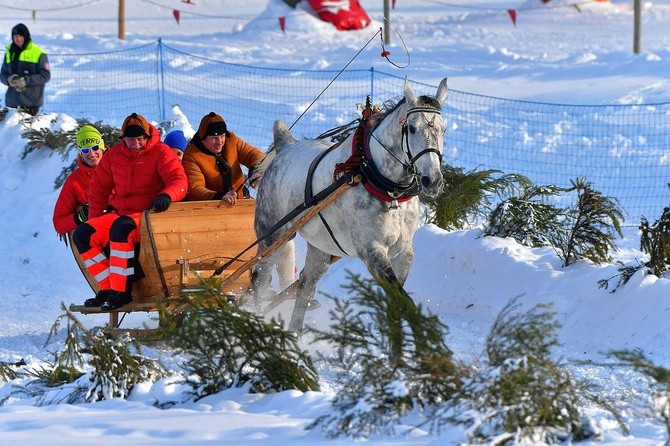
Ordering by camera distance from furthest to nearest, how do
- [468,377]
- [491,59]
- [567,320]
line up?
[491,59]
[567,320]
[468,377]

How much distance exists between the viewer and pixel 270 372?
559 centimetres

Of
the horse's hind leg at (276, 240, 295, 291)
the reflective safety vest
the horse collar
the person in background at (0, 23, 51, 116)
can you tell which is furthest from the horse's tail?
the reflective safety vest

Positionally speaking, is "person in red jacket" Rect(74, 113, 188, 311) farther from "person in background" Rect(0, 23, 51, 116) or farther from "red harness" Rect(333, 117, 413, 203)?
"person in background" Rect(0, 23, 51, 116)

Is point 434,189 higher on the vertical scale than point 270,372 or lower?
higher

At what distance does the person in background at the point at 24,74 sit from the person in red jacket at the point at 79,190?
638 cm

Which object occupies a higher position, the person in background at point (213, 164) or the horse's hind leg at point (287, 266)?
the person in background at point (213, 164)

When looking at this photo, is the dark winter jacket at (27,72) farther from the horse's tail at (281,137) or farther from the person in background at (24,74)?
the horse's tail at (281,137)

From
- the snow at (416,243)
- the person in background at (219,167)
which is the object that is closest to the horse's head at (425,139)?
the snow at (416,243)

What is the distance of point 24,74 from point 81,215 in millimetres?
6911

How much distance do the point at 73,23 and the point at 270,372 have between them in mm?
24716

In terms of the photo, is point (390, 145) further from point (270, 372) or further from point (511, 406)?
point (511, 406)

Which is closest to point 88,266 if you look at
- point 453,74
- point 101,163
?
point 101,163

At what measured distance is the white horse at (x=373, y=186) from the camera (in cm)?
684

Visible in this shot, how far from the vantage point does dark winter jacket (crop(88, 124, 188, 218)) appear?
335 inches
